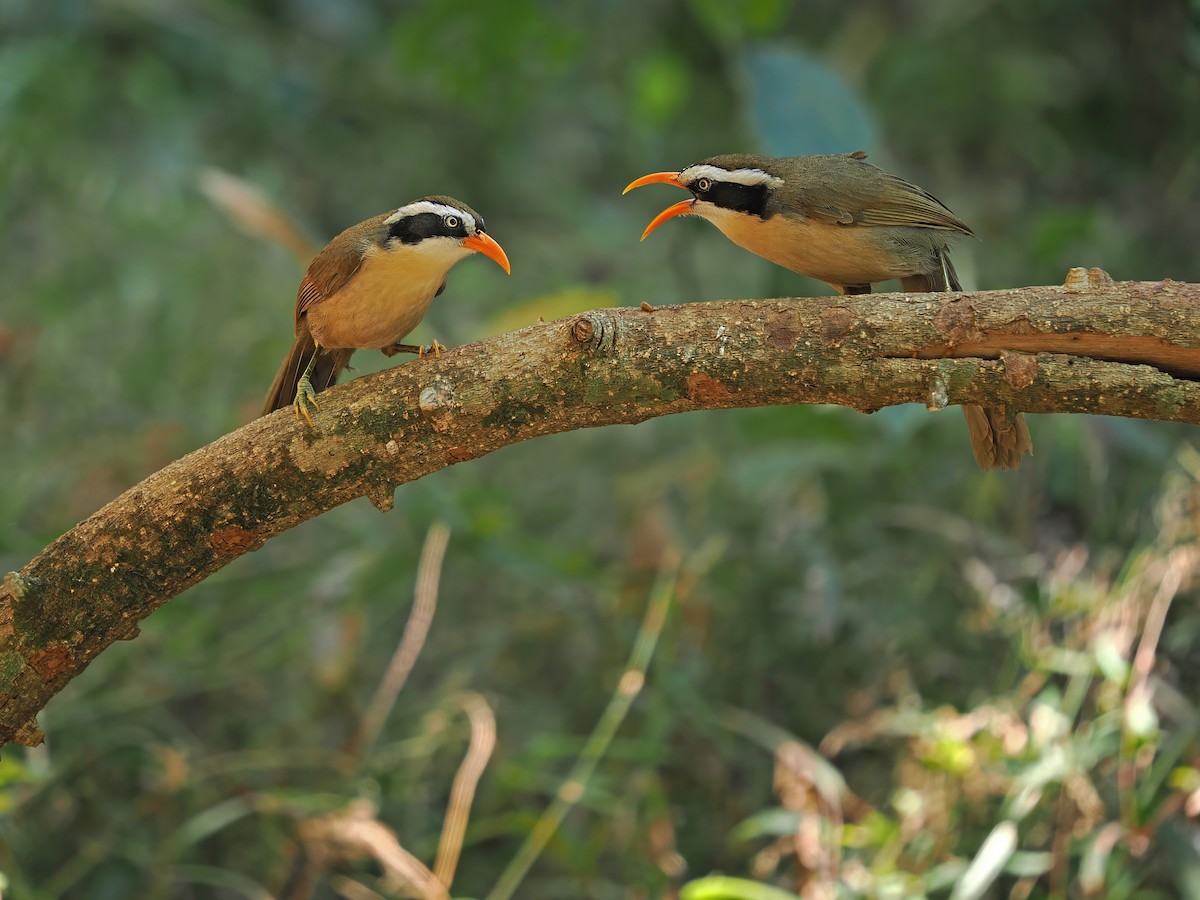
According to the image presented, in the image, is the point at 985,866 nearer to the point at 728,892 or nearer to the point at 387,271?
the point at 728,892

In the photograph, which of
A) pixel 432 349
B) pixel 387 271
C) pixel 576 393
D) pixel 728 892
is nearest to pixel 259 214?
pixel 387 271

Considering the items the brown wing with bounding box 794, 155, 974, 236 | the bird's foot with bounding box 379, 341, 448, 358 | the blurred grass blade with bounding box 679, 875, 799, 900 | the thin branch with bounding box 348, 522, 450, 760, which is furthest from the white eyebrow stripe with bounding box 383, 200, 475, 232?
the blurred grass blade with bounding box 679, 875, 799, 900

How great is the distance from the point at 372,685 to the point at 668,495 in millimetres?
1601

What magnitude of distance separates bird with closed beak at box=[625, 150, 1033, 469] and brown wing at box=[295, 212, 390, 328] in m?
0.63

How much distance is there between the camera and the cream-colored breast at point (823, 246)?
2641 mm

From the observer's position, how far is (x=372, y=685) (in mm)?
5102

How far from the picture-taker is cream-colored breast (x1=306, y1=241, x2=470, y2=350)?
2701 mm

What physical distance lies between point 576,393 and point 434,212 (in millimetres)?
781

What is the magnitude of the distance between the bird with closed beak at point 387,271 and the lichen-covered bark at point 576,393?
383 millimetres

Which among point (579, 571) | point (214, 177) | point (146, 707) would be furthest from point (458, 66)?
point (146, 707)

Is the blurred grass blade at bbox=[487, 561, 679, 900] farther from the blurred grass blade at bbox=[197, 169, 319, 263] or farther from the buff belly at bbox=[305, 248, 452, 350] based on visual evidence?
the blurred grass blade at bbox=[197, 169, 319, 263]

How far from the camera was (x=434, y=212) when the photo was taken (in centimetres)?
274

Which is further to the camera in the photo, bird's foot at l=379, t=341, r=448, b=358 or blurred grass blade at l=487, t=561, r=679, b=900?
blurred grass blade at l=487, t=561, r=679, b=900

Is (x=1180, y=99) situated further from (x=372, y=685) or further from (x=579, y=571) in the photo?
(x=372, y=685)
